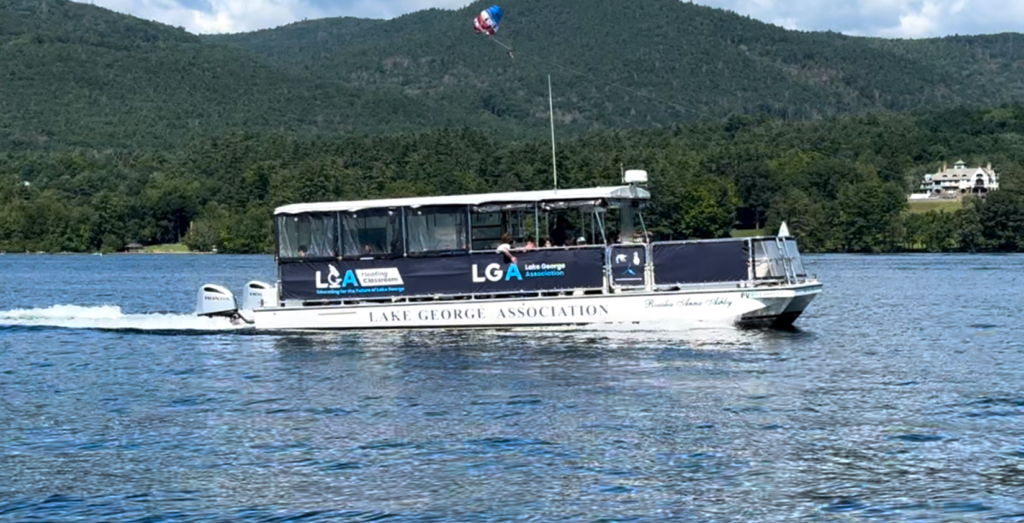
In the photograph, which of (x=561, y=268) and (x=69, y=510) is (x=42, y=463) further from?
(x=561, y=268)

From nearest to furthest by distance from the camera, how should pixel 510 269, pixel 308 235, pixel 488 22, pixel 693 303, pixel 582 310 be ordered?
pixel 693 303
pixel 582 310
pixel 510 269
pixel 308 235
pixel 488 22

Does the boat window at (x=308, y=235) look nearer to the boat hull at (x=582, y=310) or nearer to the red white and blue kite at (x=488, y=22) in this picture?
the boat hull at (x=582, y=310)

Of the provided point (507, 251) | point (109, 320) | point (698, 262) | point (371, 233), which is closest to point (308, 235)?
point (371, 233)

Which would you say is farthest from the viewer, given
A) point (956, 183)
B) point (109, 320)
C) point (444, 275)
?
point (956, 183)

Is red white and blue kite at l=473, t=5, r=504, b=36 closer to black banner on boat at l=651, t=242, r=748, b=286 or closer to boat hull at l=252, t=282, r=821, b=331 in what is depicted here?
boat hull at l=252, t=282, r=821, b=331

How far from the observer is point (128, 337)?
39406 mm

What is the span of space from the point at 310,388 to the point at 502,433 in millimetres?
6653

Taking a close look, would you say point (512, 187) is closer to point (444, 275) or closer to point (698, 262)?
point (444, 275)

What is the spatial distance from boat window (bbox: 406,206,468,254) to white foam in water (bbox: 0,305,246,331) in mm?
5485

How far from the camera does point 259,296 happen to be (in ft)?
123

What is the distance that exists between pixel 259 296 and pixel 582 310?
8.54 meters

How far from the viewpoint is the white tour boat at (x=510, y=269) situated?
1356 inches

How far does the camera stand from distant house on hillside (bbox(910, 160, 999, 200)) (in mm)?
173000

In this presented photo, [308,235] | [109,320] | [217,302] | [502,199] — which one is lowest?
[109,320]
